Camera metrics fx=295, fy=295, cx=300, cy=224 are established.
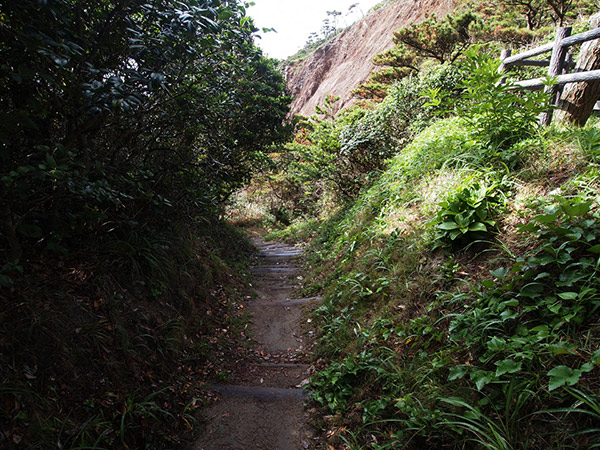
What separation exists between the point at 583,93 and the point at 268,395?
527 centimetres

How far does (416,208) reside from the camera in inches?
167

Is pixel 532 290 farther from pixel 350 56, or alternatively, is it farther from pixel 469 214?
pixel 350 56

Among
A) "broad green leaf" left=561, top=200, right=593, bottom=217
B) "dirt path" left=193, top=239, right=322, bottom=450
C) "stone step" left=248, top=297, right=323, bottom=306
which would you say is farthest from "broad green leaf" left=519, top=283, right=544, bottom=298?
"stone step" left=248, top=297, right=323, bottom=306

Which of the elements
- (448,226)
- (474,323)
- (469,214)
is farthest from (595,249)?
(448,226)

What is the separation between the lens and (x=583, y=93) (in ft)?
12.4

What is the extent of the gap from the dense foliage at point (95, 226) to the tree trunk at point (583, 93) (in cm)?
428

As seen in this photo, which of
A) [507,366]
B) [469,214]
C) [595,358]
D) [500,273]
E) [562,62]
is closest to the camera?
[595,358]

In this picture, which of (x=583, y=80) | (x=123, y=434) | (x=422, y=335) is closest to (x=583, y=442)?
(x=422, y=335)

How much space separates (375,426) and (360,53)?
34.2 meters

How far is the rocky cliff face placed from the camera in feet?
84.6

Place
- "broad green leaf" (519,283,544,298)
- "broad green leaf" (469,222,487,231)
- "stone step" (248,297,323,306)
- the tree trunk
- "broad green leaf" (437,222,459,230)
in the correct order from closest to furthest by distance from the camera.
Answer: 1. "broad green leaf" (519,283,544,298)
2. "broad green leaf" (469,222,487,231)
3. "broad green leaf" (437,222,459,230)
4. the tree trunk
5. "stone step" (248,297,323,306)

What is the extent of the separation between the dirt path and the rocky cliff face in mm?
24821

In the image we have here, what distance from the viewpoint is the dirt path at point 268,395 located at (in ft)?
8.18

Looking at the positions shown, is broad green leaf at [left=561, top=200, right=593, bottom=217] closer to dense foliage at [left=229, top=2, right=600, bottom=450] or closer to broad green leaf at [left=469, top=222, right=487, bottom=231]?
A: dense foliage at [left=229, top=2, right=600, bottom=450]
